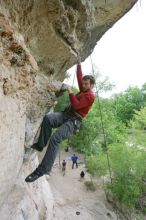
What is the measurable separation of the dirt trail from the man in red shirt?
7.13 meters

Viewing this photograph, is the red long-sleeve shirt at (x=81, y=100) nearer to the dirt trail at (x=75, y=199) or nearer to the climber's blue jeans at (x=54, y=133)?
the climber's blue jeans at (x=54, y=133)

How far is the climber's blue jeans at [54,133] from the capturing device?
18.6ft

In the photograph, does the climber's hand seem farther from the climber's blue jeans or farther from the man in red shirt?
the climber's blue jeans

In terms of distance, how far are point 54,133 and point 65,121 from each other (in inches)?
19.0

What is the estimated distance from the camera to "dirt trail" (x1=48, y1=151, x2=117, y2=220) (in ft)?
48.4

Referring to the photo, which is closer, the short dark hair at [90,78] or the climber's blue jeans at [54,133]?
the climber's blue jeans at [54,133]

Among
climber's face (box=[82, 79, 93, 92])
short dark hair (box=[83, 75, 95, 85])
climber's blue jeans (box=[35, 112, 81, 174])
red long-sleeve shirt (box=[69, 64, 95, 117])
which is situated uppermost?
short dark hair (box=[83, 75, 95, 85])

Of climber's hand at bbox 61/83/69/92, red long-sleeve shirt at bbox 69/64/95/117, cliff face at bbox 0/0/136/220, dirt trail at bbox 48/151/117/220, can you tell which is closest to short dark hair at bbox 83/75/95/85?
red long-sleeve shirt at bbox 69/64/95/117

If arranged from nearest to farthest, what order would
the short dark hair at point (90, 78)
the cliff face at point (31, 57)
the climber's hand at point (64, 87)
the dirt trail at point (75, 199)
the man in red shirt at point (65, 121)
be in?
the cliff face at point (31, 57) → the man in red shirt at point (65, 121) → the short dark hair at point (90, 78) → the climber's hand at point (64, 87) → the dirt trail at point (75, 199)

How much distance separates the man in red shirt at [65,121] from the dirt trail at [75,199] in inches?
281

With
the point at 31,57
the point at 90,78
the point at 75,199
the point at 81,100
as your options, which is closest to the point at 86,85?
the point at 90,78

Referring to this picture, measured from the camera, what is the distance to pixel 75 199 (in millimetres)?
18141

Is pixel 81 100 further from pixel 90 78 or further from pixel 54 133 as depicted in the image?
pixel 54 133

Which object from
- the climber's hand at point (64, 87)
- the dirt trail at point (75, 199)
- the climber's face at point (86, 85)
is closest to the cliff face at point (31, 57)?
the climber's hand at point (64, 87)
